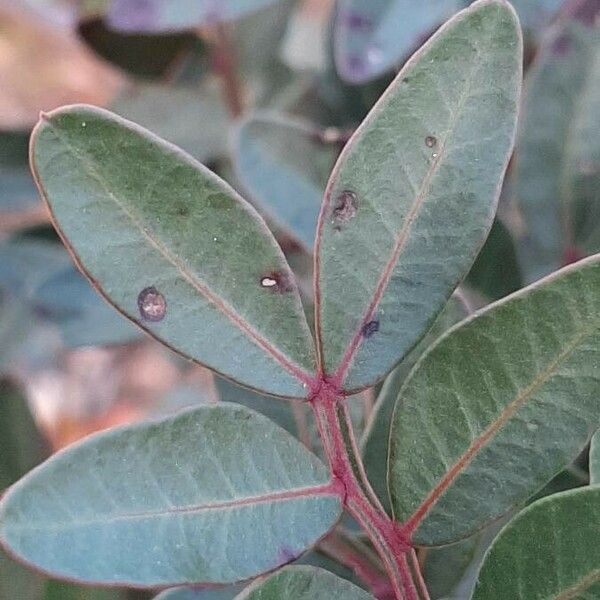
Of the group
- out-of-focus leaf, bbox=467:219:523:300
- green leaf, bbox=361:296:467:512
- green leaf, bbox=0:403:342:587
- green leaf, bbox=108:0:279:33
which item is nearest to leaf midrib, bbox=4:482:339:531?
green leaf, bbox=0:403:342:587

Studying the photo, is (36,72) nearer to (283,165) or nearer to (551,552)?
(283,165)

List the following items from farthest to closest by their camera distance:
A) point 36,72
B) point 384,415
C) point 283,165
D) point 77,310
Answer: point 36,72 < point 77,310 < point 283,165 < point 384,415

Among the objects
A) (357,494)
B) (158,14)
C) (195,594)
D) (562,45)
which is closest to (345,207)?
(357,494)

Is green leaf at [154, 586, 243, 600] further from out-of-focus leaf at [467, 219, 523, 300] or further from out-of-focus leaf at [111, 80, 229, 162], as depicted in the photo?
out-of-focus leaf at [111, 80, 229, 162]

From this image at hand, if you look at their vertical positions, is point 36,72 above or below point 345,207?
below

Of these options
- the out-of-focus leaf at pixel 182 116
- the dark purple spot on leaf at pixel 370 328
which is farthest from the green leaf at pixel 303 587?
the out-of-focus leaf at pixel 182 116

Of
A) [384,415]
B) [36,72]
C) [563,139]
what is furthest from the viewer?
[36,72]

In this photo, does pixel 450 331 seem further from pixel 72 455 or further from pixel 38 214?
pixel 38 214

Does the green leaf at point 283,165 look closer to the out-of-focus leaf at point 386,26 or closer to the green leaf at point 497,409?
the out-of-focus leaf at point 386,26
